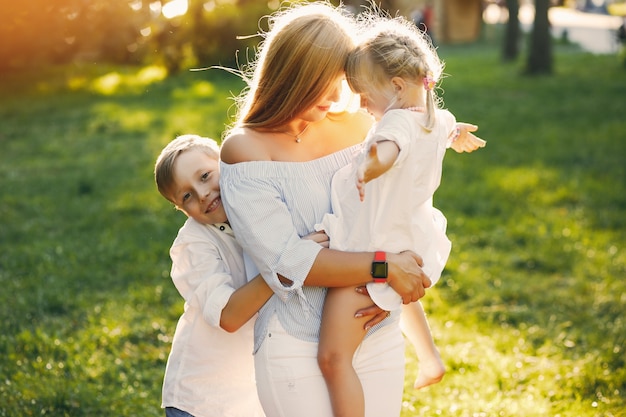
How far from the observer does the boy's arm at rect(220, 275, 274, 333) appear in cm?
267

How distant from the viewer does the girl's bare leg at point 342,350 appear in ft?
8.31

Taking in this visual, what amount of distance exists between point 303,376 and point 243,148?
0.78m

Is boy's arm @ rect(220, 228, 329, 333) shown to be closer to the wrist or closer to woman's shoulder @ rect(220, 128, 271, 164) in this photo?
the wrist

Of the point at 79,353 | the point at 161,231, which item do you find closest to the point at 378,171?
the point at 79,353

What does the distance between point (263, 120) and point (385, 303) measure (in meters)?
0.75

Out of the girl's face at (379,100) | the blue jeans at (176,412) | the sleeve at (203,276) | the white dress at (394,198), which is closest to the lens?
the white dress at (394,198)

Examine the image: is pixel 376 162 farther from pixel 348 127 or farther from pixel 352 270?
pixel 348 127

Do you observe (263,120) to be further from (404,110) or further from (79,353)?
(79,353)

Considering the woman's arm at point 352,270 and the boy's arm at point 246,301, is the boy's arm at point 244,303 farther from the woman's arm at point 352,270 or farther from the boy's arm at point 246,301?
the woman's arm at point 352,270

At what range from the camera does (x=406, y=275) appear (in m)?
2.59

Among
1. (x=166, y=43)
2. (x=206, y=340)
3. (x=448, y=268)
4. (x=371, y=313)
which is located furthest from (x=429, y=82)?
(x=166, y=43)

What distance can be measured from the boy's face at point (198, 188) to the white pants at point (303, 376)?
0.49 metres

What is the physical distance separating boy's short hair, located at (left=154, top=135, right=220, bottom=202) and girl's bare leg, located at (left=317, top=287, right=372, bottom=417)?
0.76 meters

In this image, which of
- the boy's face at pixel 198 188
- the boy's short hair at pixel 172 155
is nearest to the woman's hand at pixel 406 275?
the boy's face at pixel 198 188
